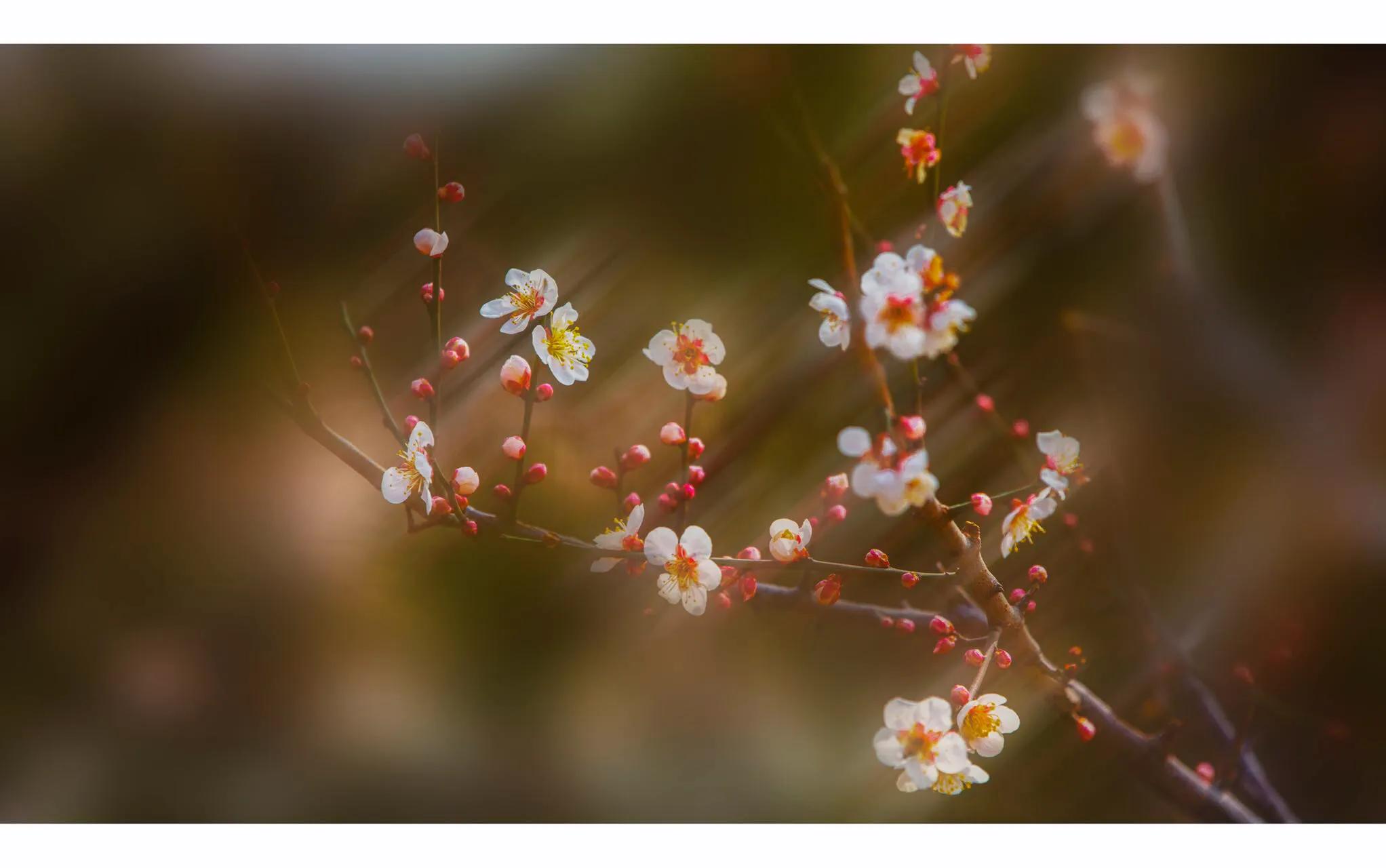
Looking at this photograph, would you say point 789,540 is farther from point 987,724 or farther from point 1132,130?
point 1132,130

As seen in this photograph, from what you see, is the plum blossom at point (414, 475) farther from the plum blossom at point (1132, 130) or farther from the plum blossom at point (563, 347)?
the plum blossom at point (1132, 130)

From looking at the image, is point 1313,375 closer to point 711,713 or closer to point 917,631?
point 917,631

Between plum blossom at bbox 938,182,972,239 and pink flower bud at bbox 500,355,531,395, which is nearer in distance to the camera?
pink flower bud at bbox 500,355,531,395

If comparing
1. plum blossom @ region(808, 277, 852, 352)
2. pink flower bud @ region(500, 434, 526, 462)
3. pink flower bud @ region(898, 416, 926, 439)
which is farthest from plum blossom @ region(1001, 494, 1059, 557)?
pink flower bud @ region(500, 434, 526, 462)

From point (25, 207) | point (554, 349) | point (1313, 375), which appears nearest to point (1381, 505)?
point (1313, 375)

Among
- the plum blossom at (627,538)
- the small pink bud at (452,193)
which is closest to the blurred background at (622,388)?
the small pink bud at (452,193)

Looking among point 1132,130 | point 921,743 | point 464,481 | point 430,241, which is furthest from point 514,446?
point 1132,130

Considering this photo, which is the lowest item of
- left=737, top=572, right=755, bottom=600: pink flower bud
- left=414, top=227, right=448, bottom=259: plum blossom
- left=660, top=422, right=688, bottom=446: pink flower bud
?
left=737, top=572, right=755, bottom=600: pink flower bud

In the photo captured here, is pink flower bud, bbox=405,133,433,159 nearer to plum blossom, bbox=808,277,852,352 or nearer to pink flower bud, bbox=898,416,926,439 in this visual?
plum blossom, bbox=808,277,852,352
